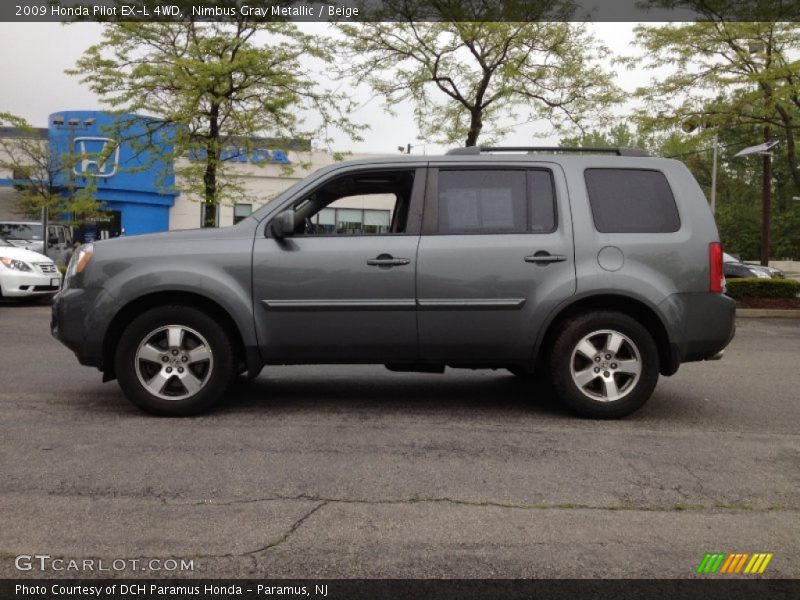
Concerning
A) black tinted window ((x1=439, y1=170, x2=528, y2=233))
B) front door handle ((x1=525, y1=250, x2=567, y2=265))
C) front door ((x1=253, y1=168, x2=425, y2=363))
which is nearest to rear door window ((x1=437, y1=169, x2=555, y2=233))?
black tinted window ((x1=439, y1=170, x2=528, y2=233))

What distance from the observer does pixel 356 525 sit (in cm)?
333

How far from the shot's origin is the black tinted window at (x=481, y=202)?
5.43 m

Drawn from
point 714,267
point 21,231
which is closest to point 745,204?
point 21,231

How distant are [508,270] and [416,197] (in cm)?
83

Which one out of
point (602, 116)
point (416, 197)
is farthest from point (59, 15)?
point (416, 197)

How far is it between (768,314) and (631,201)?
1095 centimetres

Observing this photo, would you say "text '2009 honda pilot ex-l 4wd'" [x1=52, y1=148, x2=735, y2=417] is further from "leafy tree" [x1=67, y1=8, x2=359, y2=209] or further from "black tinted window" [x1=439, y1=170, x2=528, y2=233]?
"leafy tree" [x1=67, y1=8, x2=359, y2=209]

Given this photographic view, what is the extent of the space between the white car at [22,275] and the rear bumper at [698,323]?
11521 millimetres

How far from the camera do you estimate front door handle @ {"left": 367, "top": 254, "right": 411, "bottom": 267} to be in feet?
17.4

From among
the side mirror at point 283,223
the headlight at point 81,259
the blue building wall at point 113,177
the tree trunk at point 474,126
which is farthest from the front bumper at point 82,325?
the blue building wall at point 113,177

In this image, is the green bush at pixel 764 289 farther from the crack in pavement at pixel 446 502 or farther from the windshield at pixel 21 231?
the windshield at pixel 21 231

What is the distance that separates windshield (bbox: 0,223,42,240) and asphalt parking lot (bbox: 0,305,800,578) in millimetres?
17101

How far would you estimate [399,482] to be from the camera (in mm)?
3953

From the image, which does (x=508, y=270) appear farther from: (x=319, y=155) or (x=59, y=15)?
(x=319, y=155)
